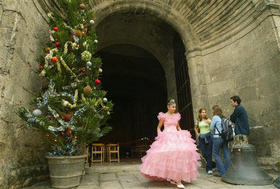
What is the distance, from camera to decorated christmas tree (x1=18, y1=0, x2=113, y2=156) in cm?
280

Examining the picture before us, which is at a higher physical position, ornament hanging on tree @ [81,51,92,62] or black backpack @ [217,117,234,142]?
ornament hanging on tree @ [81,51,92,62]

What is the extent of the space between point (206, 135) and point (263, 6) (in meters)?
3.23

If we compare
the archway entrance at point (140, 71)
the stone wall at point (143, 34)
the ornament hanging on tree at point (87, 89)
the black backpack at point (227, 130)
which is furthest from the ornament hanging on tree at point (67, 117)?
the stone wall at point (143, 34)

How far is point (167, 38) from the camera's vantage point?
25.2 ft

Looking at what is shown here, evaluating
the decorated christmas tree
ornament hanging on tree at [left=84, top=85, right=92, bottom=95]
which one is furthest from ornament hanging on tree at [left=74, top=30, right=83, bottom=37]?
ornament hanging on tree at [left=84, top=85, right=92, bottom=95]

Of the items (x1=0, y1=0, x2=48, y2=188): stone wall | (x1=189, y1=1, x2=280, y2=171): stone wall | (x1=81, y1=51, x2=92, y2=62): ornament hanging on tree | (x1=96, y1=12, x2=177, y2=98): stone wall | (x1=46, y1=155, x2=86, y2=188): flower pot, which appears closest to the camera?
(x1=0, y1=0, x2=48, y2=188): stone wall

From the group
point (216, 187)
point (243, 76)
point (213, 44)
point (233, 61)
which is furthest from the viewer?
point (213, 44)

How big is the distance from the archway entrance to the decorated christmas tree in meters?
3.20

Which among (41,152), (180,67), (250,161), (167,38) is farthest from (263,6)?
(41,152)

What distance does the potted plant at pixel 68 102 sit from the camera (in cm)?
272

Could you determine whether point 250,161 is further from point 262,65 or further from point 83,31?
point 83,31

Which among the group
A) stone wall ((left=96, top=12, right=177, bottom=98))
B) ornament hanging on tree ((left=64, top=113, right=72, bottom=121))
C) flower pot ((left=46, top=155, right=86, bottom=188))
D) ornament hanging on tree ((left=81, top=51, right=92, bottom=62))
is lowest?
flower pot ((left=46, top=155, right=86, bottom=188))

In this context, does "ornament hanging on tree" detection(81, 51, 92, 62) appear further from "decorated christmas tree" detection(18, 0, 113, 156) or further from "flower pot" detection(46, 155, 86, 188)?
"flower pot" detection(46, 155, 86, 188)

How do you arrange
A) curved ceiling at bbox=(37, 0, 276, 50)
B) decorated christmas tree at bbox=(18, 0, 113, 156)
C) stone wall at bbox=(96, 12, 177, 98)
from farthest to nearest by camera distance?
stone wall at bbox=(96, 12, 177, 98) → curved ceiling at bbox=(37, 0, 276, 50) → decorated christmas tree at bbox=(18, 0, 113, 156)
